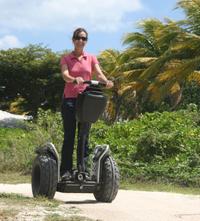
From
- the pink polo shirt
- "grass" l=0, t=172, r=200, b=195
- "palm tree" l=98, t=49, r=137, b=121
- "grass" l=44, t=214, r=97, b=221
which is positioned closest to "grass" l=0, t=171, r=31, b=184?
"grass" l=0, t=172, r=200, b=195

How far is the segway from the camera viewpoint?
7.13 m

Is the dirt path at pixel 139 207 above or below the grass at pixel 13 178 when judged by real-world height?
below

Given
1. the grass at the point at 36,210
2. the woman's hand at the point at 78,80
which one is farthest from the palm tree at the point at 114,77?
the grass at the point at 36,210

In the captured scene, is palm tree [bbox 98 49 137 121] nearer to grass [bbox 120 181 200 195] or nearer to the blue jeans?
grass [bbox 120 181 200 195]

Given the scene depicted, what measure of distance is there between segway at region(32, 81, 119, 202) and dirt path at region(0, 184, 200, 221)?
18 centimetres

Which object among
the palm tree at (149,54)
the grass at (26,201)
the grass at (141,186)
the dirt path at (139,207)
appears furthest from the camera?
the palm tree at (149,54)

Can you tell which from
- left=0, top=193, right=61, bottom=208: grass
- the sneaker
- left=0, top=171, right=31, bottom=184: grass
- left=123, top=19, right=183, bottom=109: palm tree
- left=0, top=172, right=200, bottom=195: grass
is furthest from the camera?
left=123, top=19, right=183, bottom=109: palm tree

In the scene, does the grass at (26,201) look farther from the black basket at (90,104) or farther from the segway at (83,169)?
the black basket at (90,104)

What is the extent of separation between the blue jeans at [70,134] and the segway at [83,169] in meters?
0.02

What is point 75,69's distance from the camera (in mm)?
7402

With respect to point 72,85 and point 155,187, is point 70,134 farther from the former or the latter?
point 155,187

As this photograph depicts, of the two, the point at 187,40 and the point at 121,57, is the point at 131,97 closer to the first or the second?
the point at 121,57

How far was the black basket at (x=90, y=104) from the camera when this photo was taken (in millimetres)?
7070

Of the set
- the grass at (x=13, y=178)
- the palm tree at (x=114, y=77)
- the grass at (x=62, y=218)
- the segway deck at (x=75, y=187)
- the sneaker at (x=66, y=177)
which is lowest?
the grass at (x=62, y=218)
